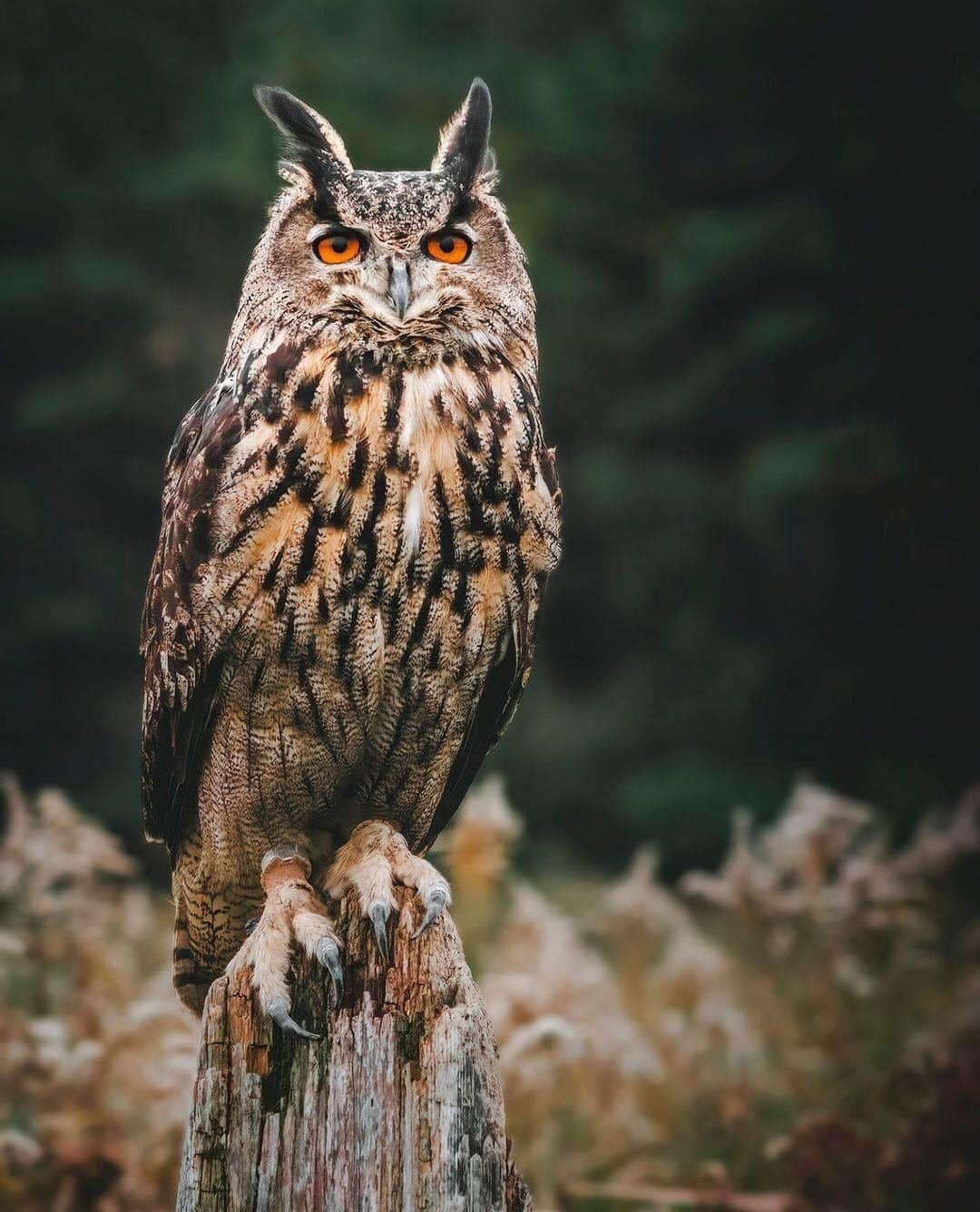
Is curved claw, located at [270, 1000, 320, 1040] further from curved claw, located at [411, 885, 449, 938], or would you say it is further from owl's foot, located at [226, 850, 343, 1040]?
curved claw, located at [411, 885, 449, 938]

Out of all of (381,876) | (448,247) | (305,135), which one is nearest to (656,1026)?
(381,876)

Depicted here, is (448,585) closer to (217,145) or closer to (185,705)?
(185,705)

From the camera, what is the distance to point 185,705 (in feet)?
6.47

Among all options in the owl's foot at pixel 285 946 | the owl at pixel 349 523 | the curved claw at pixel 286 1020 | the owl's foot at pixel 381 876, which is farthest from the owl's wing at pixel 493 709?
the curved claw at pixel 286 1020

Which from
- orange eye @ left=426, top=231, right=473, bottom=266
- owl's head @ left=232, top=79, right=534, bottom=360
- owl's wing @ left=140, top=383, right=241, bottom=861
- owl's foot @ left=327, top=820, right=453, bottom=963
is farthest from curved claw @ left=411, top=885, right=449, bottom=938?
orange eye @ left=426, top=231, right=473, bottom=266

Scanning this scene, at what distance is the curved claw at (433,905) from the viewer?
5.38 feet

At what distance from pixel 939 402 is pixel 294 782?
3.32 metres

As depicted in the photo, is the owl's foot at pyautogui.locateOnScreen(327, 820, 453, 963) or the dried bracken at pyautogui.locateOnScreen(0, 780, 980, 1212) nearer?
the owl's foot at pyautogui.locateOnScreen(327, 820, 453, 963)

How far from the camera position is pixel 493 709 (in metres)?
2.14

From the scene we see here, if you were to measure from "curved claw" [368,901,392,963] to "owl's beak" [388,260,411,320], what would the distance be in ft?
→ 2.54

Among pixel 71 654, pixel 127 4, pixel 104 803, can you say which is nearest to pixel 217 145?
pixel 127 4

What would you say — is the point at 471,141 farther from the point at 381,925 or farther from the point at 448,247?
the point at 381,925

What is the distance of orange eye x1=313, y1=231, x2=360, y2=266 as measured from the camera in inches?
71.9

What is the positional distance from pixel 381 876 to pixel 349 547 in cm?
45
